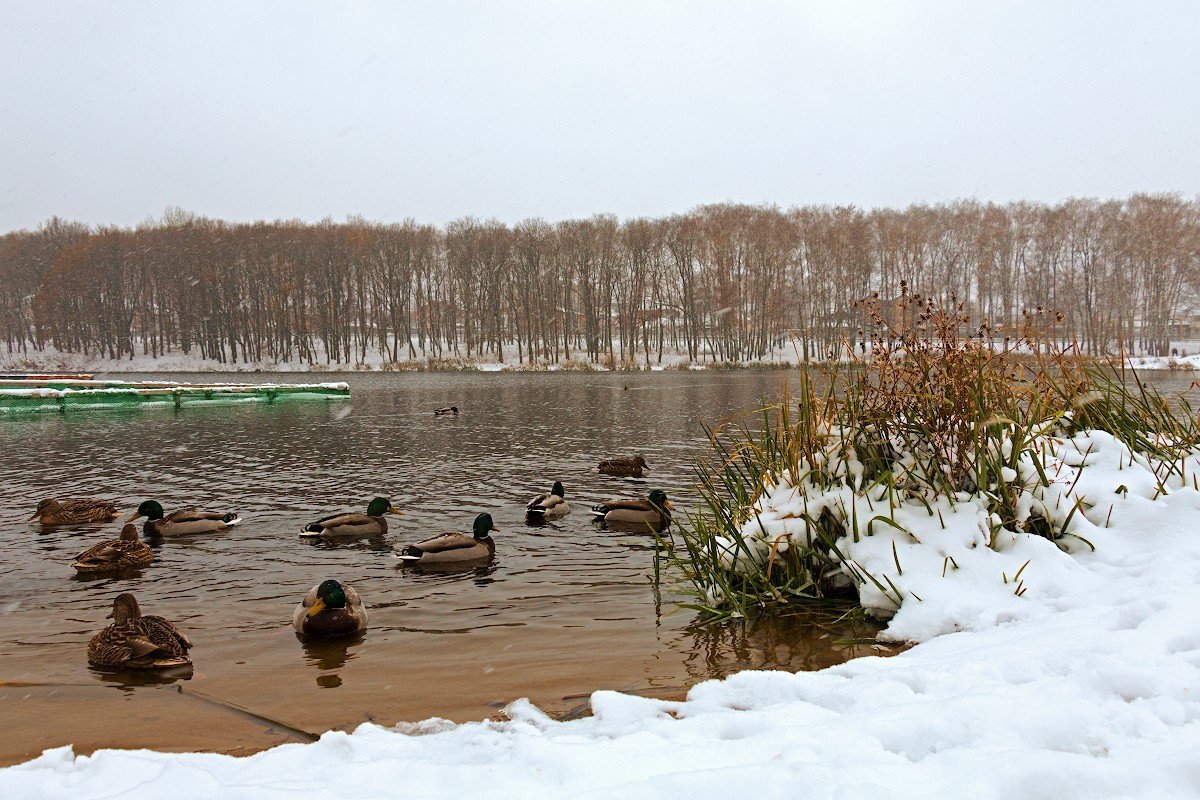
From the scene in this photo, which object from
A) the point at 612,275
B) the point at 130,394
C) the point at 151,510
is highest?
the point at 612,275

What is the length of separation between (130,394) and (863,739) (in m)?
34.7

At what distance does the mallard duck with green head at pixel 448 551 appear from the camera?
7945 mm

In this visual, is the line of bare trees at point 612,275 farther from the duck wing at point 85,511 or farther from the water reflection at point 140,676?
the water reflection at point 140,676

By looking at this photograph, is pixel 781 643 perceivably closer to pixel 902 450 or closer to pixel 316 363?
pixel 902 450

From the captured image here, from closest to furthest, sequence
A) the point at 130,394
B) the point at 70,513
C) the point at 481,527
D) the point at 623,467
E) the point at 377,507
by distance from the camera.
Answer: the point at 481,527, the point at 377,507, the point at 70,513, the point at 623,467, the point at 130,394

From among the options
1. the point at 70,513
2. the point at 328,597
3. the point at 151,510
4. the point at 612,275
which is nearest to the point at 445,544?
the point at 328,597

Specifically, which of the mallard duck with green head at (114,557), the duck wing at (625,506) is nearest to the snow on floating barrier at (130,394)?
the mallard duck with green head at (114,557)

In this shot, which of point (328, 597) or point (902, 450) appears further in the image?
Answer: point (328, 597)

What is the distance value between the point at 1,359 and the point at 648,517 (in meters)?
99.7

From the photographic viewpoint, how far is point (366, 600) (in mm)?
6863

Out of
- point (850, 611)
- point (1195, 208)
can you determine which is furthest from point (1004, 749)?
point (1195, 208)

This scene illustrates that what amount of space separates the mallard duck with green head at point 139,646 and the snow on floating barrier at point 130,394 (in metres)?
28.2

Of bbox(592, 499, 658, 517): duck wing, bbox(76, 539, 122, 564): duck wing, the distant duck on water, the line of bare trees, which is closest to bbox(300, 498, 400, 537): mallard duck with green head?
bbox(76, 539, 122, 564): duck wing

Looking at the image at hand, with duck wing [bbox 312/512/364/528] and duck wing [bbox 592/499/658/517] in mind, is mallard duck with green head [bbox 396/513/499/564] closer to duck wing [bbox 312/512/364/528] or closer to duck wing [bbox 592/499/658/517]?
duck wing [bbox 312/512/364/528]
